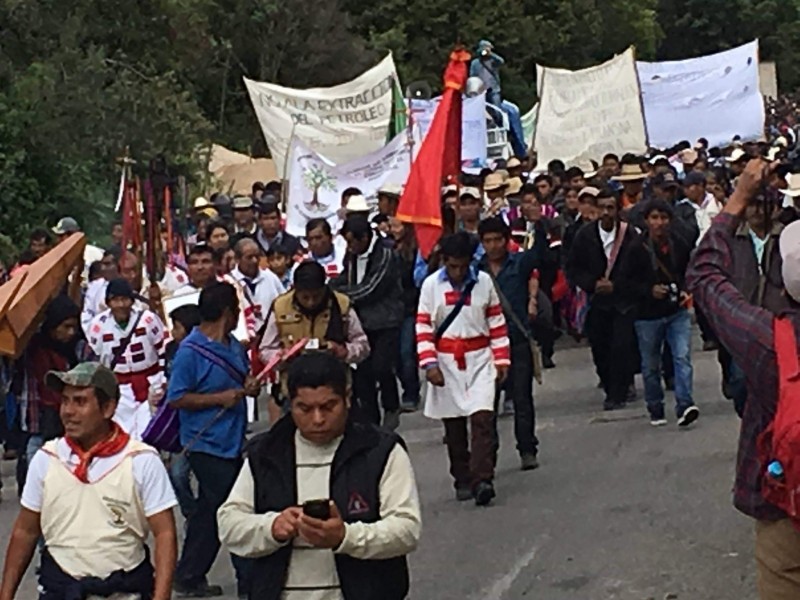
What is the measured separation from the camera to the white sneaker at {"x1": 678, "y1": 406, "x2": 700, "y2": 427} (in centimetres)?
1250

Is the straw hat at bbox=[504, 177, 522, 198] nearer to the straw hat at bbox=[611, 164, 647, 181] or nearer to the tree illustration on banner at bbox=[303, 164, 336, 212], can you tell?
the straw hat at bbox=[611, 164, 647, 181]

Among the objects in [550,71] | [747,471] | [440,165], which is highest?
[550,71]

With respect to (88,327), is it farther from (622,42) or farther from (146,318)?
(622,42)

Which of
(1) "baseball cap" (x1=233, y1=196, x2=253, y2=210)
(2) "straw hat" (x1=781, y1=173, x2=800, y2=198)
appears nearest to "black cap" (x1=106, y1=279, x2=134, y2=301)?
(2) "straw hat" (x1=781, y1=173, x2=800, y2=198)

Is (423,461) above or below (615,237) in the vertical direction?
below

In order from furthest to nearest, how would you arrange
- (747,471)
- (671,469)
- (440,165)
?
(440,165), (671,469), (747,471)

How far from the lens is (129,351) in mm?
10344

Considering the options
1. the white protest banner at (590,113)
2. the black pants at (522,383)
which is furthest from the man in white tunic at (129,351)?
the white protest banner at (590,113)

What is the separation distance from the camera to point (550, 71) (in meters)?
26.2

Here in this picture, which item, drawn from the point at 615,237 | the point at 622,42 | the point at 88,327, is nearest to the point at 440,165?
the point at 615,237

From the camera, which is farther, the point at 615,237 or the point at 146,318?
the point at 615,237

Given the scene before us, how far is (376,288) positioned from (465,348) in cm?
177

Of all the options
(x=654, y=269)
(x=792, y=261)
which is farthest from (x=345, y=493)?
(x=654, y=269)

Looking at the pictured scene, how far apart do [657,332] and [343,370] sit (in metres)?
7.78
